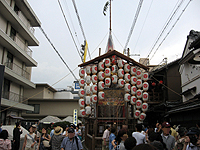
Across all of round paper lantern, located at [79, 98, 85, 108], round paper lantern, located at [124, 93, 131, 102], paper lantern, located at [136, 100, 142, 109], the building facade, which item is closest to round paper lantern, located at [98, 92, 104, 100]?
round paper lantern, located at [79, 98, 85, 108]

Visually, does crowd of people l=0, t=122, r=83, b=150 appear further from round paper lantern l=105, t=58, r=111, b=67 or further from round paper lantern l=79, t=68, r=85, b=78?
round paper lantern l=105, t=58, r=111, b=67

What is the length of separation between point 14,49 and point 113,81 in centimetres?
1206

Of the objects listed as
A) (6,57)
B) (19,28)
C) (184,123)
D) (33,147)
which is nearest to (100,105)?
(184,123)

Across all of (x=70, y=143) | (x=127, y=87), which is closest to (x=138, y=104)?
(x=127, y=87)

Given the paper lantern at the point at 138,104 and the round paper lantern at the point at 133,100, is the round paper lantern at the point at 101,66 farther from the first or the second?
the paper lantern at the point at 138,104

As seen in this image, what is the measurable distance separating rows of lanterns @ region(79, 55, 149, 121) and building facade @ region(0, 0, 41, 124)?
27.4 feet

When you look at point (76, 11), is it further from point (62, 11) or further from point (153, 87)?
point (153, 87)

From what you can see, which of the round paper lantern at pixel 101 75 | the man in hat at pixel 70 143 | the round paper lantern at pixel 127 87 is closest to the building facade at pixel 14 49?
the round paper lantern at pixel 101 75

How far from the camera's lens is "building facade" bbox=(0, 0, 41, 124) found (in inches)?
784

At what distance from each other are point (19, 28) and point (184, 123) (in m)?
19.5

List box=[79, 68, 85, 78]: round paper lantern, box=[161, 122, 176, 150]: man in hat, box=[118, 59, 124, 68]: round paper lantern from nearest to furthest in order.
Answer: box=[161, 122, 176, 150]: man in hat, box=[118, 59, 124, 68]: round paper lantern, box=[79, 68, 85, 78]: round paper lantern

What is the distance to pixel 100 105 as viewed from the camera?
16656mm

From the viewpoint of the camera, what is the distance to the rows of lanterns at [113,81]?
1603 centimetres

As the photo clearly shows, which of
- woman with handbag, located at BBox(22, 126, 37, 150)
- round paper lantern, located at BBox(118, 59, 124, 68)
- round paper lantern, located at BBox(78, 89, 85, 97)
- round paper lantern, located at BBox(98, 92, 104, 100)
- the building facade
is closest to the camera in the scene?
woman with handbag, located at BBox(22, 126, 37, 150)
